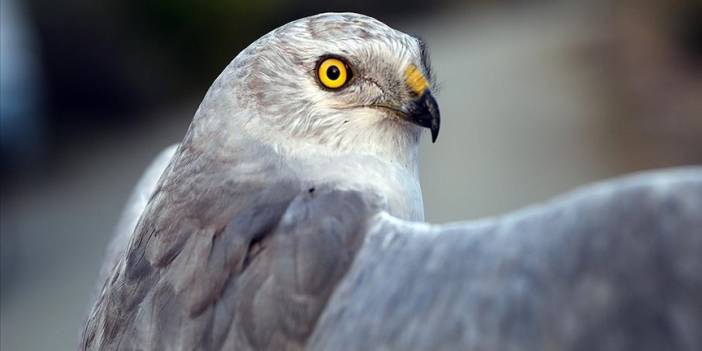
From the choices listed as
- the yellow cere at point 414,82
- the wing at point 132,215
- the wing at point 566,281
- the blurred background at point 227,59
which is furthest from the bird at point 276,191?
the blurred background at point 227,59

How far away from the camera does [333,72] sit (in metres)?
3.11

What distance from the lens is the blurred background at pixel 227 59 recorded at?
10.1 meters

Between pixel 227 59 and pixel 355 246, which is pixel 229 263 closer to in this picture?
pixel 355 246

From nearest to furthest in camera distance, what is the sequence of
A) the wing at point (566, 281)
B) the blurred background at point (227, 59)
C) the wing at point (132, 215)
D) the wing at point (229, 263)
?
the wing at point (566, 281)
the wing at point (229, 263)
the wing at point (132, 215)
the blurred background at point (227, 59)

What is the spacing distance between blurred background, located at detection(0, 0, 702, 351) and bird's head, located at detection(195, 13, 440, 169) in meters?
4.72

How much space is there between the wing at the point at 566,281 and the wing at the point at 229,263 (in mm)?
215

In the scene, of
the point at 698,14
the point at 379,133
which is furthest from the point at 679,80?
the point at 379,133

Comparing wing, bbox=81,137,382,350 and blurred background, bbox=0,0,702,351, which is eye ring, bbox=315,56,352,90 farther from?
blurred background, bbox=0,0,702,351

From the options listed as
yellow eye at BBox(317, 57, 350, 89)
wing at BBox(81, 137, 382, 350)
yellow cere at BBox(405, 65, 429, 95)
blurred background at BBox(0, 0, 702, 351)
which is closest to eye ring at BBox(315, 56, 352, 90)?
yellow eye at BBox(317, 57, 350, 89)

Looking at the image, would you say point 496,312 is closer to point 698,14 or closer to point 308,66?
point 308,66

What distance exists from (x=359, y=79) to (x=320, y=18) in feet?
0.69

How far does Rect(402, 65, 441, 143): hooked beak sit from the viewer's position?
315 cm

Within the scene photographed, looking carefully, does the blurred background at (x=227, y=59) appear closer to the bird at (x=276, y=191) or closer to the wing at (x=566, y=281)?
the bird at (x=276, y=191)

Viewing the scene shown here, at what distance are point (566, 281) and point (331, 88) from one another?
47.4 inches
